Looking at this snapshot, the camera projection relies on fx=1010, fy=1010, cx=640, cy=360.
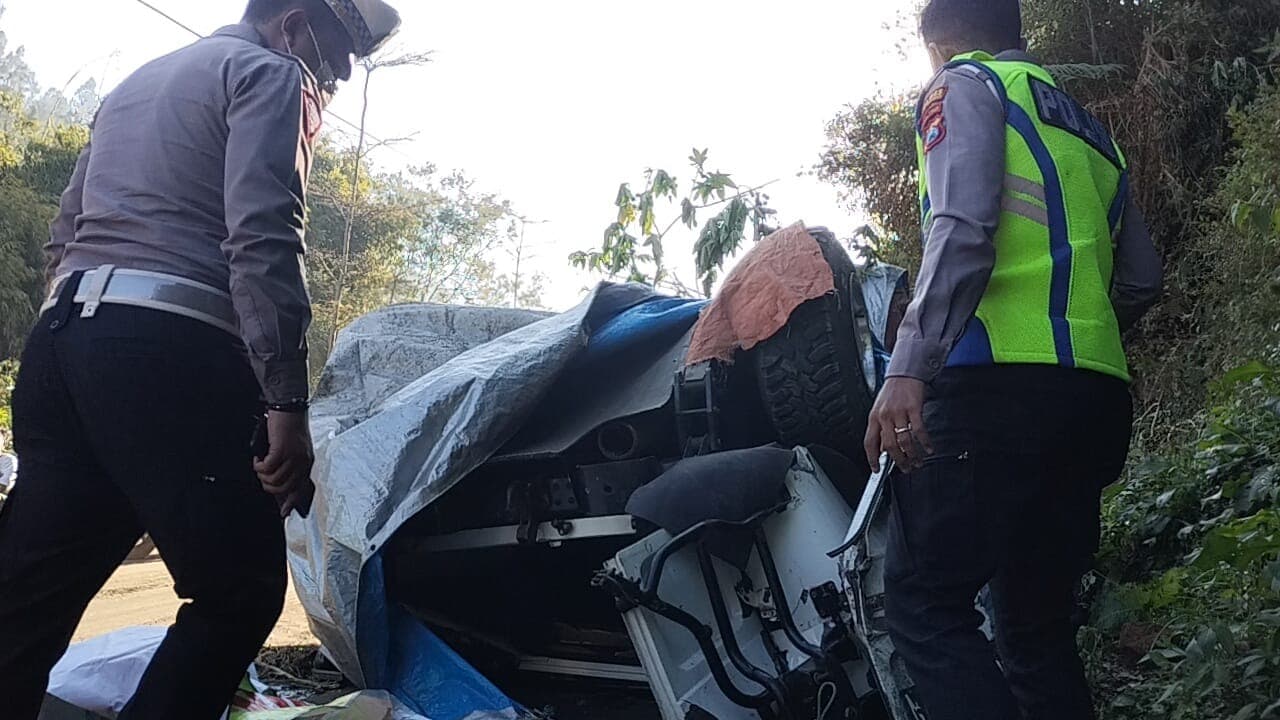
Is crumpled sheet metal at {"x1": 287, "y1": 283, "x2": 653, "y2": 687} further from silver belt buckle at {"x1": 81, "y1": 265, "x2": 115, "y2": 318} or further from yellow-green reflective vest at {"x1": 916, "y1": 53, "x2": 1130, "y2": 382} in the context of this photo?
yellow-green reflective vest at {"x1": 916, "y1": 53, "x2": 1130, "y2": 382}

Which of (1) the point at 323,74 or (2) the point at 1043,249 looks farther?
(1) the point at 323,74

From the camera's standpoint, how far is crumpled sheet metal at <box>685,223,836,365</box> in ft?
9.35

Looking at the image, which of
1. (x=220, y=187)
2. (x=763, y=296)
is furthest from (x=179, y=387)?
(x=763, y=296)

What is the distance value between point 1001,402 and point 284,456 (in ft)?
4.03

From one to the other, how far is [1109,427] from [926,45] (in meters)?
0.87

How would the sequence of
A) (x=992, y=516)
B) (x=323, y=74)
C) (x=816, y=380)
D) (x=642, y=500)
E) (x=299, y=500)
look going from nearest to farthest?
(x=992, y=516), (x=299, y=500), (x=323, y=74), (x=642, y=500), (x=816, y=380)

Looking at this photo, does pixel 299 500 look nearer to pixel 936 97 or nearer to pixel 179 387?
pixel 179 387

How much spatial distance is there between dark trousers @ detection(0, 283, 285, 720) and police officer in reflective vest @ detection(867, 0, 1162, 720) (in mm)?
1133

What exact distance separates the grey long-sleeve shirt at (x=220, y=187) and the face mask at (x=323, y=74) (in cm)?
13

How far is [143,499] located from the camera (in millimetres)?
1722

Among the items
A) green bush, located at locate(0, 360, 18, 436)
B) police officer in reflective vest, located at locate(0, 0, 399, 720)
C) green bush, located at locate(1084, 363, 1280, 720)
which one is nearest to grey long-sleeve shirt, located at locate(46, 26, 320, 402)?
police officer in reflective vest, located at locate(0, 0, 399, 720)

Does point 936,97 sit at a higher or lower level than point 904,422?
higher

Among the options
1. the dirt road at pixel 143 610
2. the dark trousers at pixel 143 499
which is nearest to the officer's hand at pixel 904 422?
the dark trousers at pixel 143 499

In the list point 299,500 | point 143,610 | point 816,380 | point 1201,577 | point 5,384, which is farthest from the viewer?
point 5,384
